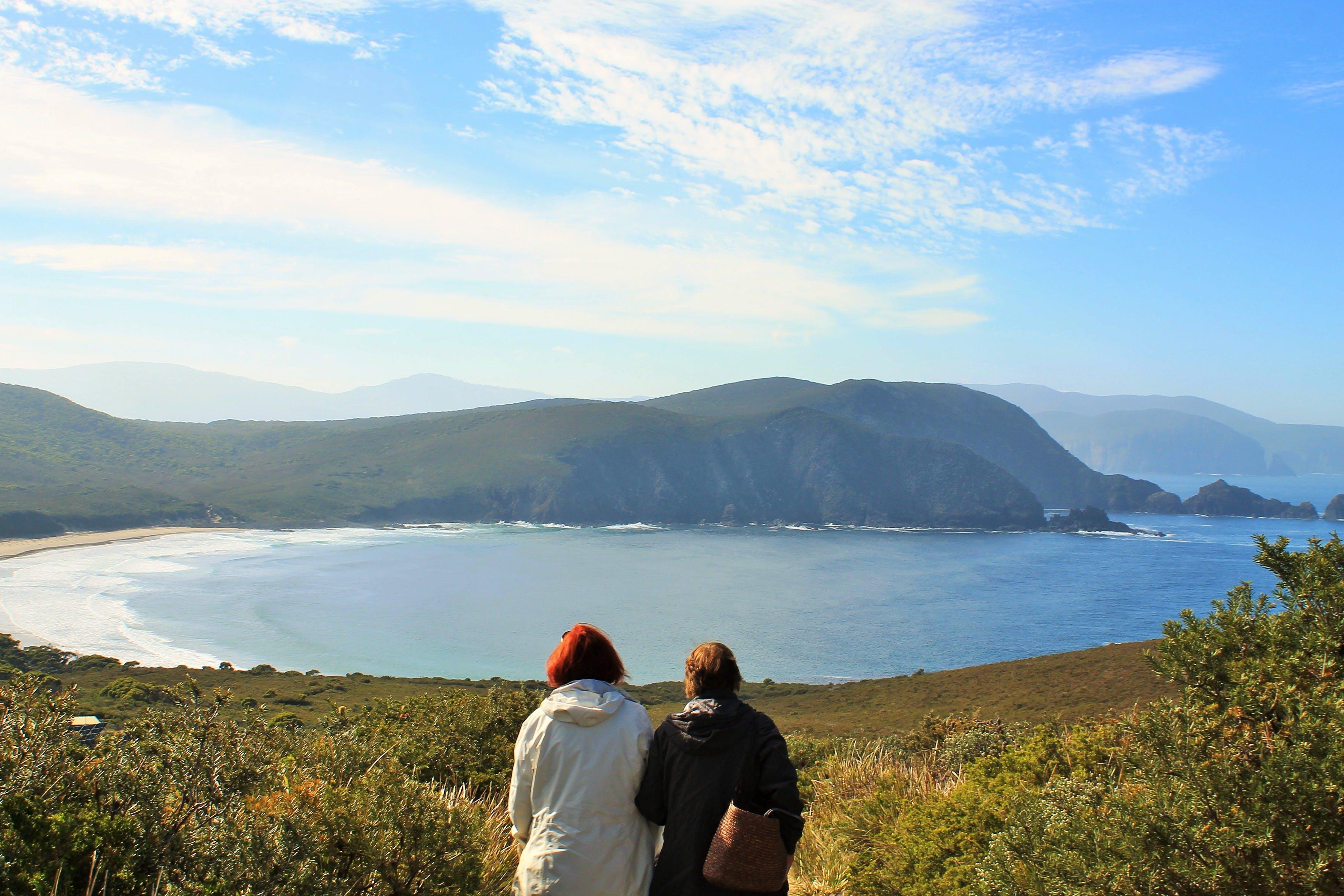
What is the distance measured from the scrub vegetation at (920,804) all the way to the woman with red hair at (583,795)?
637mm

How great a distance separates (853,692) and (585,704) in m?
35.8

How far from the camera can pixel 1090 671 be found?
32.5 meters

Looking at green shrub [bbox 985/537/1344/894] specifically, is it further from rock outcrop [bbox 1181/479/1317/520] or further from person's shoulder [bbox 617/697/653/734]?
rock outcrop [bbox 1181/479/1317/520]

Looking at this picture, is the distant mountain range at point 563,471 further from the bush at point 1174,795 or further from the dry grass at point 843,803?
the bush at point 1174,795

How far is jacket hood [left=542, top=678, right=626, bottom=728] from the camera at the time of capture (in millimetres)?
2830

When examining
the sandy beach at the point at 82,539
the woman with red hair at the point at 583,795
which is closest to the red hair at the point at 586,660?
the woman with red hair at the point at 583,795

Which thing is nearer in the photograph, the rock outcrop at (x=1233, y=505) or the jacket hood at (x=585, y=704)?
the jacket hood at (x=585, y=704)

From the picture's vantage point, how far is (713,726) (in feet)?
9.45

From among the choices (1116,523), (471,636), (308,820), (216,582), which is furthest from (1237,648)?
(1116,523)

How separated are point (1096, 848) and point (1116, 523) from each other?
127 meters

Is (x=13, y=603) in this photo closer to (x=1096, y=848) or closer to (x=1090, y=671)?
(x=1090, y=671)

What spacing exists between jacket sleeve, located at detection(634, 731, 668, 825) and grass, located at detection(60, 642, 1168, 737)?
777 inches

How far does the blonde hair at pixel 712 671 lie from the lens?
2.98 m

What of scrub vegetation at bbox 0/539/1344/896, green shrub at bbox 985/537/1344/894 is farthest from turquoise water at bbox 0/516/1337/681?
green shrub at bbox 985/537/1344/894
